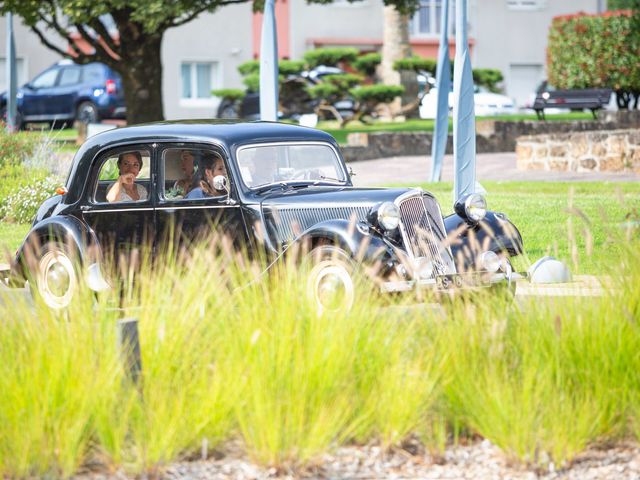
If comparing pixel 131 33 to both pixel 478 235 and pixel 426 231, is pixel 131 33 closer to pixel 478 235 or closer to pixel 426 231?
pixel 478 235

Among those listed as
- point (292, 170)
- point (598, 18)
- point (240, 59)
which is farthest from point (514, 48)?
point (292, 170)

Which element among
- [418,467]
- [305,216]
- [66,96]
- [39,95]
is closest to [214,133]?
[305,216]

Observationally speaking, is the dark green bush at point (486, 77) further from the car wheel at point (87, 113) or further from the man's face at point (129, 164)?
the man's face at point (129, 164)

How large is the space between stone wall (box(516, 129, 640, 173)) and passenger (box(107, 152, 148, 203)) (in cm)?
1191

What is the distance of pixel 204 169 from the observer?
29.7 ft

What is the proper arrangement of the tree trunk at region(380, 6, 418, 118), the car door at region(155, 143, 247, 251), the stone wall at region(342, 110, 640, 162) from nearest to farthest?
1. the car door at region(155, 143, 247, 251)
2. the stone wall at region(342, 110, 640, 162)
3. the tree trunk at region(380, 6, 418, 118)

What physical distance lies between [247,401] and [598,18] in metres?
26.8

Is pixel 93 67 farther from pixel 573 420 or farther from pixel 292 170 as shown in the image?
pixel 573 420

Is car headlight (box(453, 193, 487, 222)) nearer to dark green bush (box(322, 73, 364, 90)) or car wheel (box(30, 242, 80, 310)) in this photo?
car wheel (box(30, 242, 80, 310))

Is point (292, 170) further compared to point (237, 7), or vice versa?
point (237, 7)

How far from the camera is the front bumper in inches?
295

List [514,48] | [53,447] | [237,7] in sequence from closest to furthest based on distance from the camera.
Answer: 1. [53,447]
2. [237,7]
3. [514,48]

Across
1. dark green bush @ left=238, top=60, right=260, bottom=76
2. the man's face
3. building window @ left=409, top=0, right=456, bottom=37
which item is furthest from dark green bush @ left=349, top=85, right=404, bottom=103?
the man's face

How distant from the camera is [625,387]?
5.52 m
